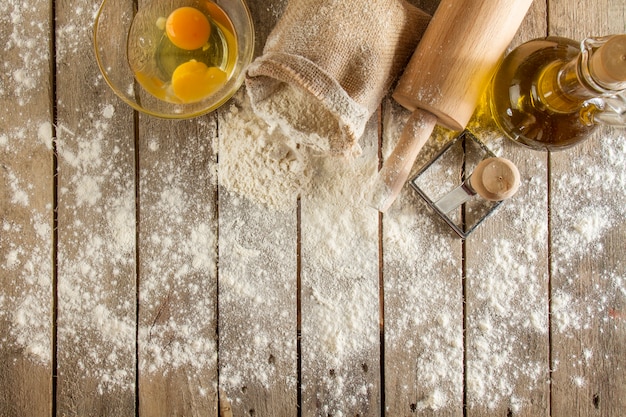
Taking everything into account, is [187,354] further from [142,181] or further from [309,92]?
[309,92]

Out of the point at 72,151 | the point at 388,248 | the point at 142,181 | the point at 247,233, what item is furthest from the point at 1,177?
the point at 388,248

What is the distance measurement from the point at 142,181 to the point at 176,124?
116 millimetres

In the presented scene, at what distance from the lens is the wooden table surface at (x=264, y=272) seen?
2.92 ft

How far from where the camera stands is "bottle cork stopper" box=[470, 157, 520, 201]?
2.48 feet

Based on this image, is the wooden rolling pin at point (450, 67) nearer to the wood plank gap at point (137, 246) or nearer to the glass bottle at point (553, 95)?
the glass bottle at point (553, 95)

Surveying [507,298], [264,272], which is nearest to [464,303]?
[507,298]

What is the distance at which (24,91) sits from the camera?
90 cm

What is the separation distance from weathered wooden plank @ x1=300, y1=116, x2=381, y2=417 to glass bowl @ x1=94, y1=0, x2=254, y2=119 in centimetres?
21

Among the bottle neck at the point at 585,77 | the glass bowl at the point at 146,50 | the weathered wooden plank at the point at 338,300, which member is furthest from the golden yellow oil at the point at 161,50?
the bottle neck at the point at 585,77

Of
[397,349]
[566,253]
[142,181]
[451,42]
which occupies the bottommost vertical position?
[397,349]

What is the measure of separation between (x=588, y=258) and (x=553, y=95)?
0.34m

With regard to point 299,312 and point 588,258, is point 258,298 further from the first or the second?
point 588,258

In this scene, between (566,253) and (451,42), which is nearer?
(451,42)

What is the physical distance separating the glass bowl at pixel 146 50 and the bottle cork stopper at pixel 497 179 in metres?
0.41
